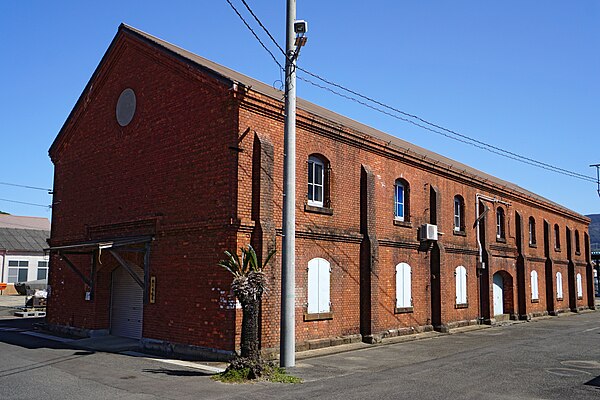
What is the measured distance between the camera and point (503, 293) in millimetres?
29641

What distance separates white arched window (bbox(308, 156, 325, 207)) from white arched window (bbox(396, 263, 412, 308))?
4749mm

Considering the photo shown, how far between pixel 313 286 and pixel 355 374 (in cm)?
410

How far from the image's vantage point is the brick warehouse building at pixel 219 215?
47.9 feet

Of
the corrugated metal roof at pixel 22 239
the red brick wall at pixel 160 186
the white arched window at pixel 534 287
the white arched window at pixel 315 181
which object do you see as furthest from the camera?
the corrugated metal roof at pixel 22 239

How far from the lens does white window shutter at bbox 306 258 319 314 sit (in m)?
16.1

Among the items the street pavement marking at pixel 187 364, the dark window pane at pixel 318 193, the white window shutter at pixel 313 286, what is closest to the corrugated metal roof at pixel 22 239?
the street pavement marking at pixel 187 364

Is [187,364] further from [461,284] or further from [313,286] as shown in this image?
[461,284]

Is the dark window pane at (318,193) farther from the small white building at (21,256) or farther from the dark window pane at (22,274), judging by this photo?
the dark window pane at (22,274)

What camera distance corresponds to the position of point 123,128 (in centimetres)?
1831

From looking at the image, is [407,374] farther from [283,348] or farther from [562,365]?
[562,365]

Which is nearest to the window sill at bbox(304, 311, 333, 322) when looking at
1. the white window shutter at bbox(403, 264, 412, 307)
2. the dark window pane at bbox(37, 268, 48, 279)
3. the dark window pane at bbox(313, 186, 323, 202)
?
the dark window pane at bbox(313, 186, 323, 202)

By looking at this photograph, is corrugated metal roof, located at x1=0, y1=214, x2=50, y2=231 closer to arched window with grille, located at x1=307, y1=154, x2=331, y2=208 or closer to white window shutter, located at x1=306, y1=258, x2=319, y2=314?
arched window with grille, located at x1=307, y1=154, x2=331, y2=208

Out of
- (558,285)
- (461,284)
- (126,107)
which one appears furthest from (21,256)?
(558,285)

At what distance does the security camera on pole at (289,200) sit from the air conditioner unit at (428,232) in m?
9.43
